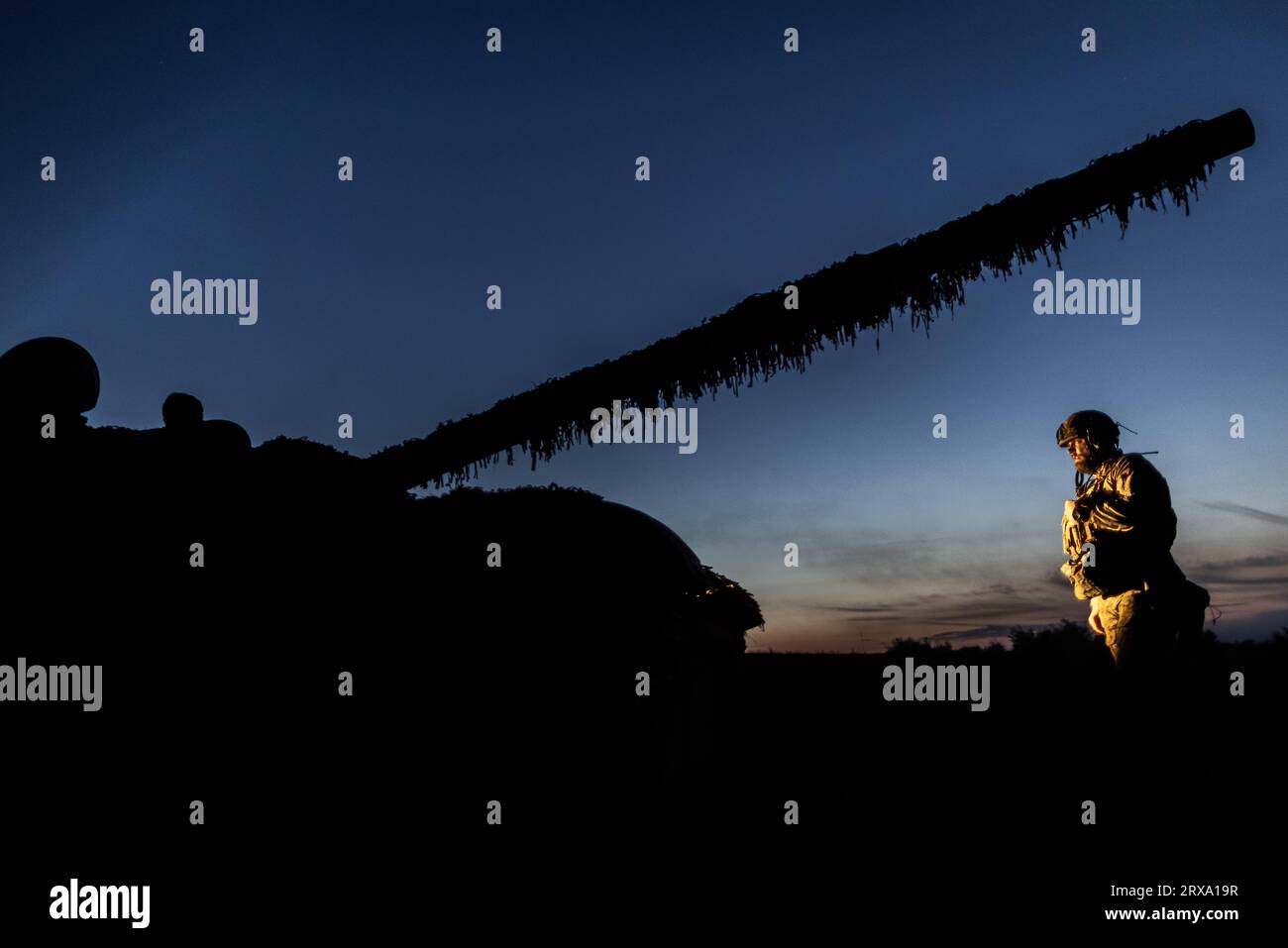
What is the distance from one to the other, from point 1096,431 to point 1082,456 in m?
0.20

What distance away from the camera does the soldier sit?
4.40 m

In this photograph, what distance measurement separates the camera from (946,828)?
4383 mm

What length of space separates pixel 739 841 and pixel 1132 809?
2527 mm

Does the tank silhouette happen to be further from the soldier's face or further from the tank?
the soldier's face

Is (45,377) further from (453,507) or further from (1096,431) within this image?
(1096,431)

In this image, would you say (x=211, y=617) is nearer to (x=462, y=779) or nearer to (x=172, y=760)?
(x=172, y=760)

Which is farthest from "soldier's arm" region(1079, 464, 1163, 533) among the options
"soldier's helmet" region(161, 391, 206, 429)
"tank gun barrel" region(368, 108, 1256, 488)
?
"soldier's helmet" region(161, 391, 206, 429)

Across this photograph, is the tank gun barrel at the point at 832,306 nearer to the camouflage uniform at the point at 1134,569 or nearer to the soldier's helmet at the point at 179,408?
the soldier's helmet at the point at 179,408

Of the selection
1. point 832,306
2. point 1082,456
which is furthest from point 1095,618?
point 832,306

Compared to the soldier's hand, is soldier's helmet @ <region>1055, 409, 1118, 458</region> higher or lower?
higher

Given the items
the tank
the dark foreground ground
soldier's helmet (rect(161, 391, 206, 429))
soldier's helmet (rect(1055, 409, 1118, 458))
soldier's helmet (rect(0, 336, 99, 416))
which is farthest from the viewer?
soldier's helmet (rect(1055, 409, 1118, 458))

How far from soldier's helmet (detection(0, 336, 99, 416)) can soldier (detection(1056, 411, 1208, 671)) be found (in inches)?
248

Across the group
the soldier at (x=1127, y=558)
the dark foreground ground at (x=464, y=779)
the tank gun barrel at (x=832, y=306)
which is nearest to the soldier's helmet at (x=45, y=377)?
the dark foreground ground at (x=464, y=779)
